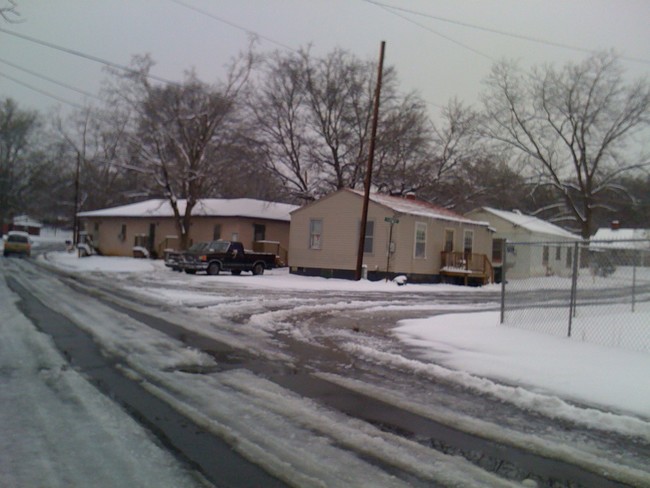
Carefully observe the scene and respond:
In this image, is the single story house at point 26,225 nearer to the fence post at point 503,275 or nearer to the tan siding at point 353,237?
the tan siding at point 353,237

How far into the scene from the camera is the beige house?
99.9ft

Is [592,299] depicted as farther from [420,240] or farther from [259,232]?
[259,232]

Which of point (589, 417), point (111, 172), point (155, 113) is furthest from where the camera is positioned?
point (111, 172)

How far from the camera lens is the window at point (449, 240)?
109ft

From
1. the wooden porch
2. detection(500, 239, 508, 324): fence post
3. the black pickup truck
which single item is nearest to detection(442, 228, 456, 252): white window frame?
the wooden porch

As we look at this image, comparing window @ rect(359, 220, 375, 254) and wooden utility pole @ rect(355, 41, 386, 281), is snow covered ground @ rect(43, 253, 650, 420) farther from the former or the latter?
window @ rect(359, 220, 375, 254)

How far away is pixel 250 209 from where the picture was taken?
40438 millimetres

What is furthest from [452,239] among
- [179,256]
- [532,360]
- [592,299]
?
[532,360]

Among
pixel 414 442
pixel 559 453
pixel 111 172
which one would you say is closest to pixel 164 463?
pixel 414 442

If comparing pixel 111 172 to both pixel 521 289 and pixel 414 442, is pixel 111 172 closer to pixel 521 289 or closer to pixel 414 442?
pixel 521 289

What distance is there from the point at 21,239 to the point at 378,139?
1029 inches

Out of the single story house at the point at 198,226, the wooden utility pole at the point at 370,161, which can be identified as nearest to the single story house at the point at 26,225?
the single story house at the point at 198,226

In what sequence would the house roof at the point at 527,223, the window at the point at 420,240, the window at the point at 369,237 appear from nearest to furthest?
1. the window at the point at 369,237
2. the window at the point at 420,240
3. the house roof at the point at 527,223

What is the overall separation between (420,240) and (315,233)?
5.64 metres
